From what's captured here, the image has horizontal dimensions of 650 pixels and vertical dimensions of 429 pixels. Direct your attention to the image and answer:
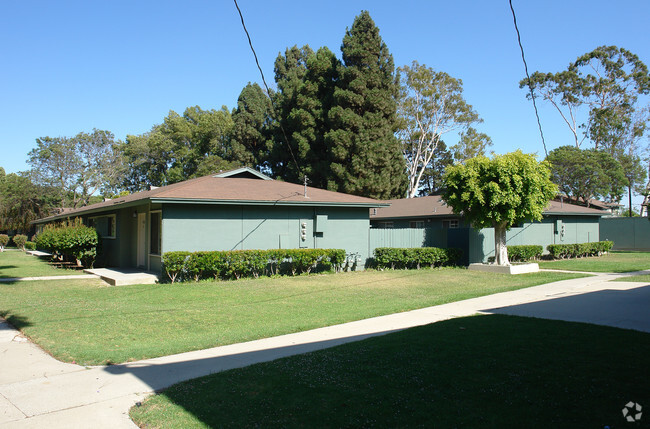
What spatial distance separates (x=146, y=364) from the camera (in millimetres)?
6531

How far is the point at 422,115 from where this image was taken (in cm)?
4428

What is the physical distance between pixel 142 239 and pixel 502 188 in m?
14.1

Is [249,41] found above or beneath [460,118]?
beneath

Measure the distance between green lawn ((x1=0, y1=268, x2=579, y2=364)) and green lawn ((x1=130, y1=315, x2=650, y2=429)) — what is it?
2.29 metres

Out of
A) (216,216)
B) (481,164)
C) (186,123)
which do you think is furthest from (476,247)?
(186,123)

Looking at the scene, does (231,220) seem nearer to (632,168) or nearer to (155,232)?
(155,232)

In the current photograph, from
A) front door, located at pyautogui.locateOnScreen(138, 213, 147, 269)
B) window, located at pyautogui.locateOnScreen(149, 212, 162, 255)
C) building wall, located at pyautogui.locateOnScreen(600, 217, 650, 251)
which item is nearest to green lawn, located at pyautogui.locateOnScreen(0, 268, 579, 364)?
window, located at pyautogui.locateOnScreen(149, 212, 162, 255)

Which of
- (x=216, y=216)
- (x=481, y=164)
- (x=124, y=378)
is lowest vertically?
(x=124, y=378)

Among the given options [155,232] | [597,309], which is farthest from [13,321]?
[597,309]

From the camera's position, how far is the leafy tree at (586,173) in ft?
129

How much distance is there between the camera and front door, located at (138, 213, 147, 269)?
60.4 feet

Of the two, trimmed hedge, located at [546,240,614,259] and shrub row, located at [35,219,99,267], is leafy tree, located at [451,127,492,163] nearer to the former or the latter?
trimmed hedge, located at [546,240,614,259]

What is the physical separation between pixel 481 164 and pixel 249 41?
11.2 metres

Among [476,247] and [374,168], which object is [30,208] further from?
[476,247]
